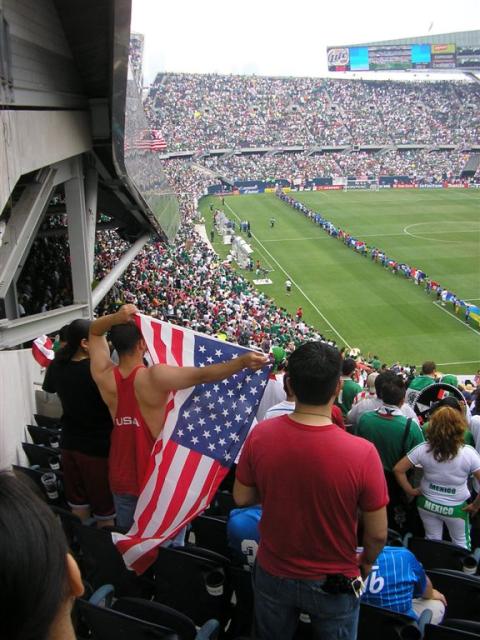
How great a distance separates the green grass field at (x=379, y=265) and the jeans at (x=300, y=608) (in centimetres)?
2123

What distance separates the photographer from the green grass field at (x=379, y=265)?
85.9 feet

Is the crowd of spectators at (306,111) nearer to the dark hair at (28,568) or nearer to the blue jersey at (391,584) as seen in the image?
the blue jersey at (391,584)

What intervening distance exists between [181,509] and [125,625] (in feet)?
4.44

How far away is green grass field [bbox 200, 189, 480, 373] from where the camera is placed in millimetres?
26172

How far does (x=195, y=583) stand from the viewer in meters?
3.63

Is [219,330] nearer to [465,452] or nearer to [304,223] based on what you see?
[465,452]

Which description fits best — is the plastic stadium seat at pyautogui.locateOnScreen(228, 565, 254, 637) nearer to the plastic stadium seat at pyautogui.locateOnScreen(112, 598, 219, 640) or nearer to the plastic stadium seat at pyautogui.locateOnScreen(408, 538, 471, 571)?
the plastic stadium seat at pyautogui.locateOnScreen(112, 598, 219, 640)

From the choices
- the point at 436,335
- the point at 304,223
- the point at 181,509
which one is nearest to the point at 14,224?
the point at 181,509

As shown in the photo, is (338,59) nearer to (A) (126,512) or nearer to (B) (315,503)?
(A) (126,512)

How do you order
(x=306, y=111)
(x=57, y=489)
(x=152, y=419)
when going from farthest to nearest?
(x=306, y=111) → (x=57, y=489) → (x=152, y=419)

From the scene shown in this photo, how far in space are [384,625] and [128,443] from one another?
1.90 meters

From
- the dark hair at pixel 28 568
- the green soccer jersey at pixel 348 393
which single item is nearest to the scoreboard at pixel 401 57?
the green soccer jersey at pixel 348 393

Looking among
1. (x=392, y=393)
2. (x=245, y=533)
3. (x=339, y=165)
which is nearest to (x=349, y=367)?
(x=392, y=393)

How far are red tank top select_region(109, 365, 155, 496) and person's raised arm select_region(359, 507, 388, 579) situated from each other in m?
1.70
